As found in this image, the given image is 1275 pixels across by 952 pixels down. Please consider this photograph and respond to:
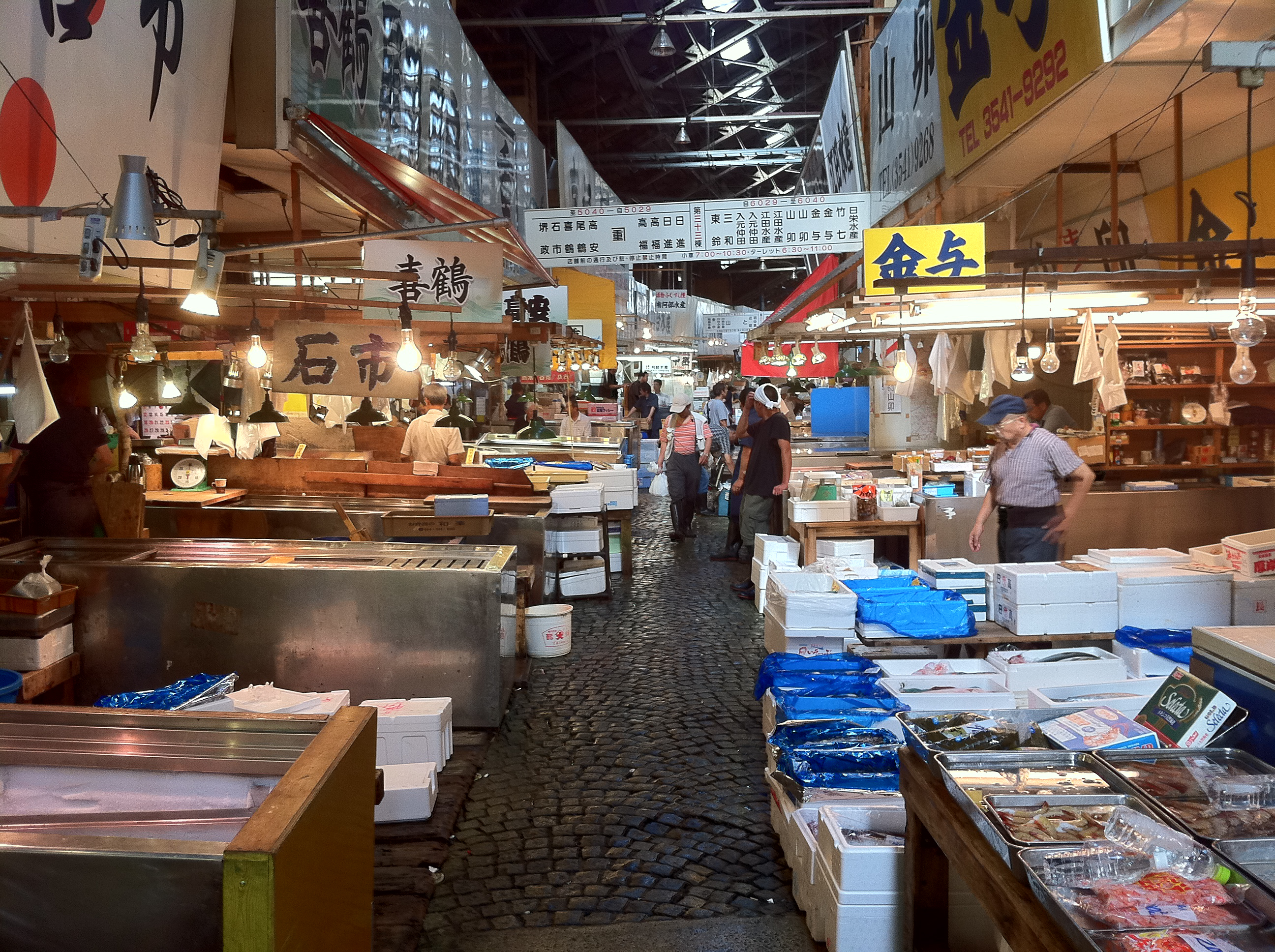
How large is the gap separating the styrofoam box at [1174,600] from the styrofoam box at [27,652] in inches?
252

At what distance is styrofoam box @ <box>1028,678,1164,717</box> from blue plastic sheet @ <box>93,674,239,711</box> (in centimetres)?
400

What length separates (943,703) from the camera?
4.55 meters

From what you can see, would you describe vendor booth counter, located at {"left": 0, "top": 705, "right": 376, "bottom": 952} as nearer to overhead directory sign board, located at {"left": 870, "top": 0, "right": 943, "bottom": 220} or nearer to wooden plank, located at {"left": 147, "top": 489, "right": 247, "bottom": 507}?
wooden plank, located at {"left": 147, "top": 489, "right": 247, "bottom": 507}

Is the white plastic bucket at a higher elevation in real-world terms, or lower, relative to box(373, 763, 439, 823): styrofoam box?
higher

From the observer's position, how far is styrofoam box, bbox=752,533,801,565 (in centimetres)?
838

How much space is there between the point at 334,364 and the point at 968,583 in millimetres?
5647

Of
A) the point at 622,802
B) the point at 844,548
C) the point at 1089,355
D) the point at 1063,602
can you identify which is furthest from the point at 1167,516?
the point at 622,802

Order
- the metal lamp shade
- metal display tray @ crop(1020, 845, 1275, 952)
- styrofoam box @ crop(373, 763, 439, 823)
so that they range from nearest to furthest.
→ metal display tray @ crop(1020, 845, 1275, 952)
the metal lamp shade
styrofoam box @ crop(373, 763, 439, 823)

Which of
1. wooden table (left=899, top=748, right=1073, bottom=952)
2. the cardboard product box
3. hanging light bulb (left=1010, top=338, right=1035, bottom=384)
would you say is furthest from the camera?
hanging light bulb (left=1010, top=338, right=1035, bottom=384)

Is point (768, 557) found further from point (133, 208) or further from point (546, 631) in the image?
point (133, 208)

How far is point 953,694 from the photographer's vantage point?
4586mm

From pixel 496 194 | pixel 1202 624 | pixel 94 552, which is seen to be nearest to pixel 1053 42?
pixel 1202 624

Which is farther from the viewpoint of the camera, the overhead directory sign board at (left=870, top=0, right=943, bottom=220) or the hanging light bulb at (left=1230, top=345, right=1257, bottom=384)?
the overhead directory sign board at (left=870, top=0, right=943, bottom=220)

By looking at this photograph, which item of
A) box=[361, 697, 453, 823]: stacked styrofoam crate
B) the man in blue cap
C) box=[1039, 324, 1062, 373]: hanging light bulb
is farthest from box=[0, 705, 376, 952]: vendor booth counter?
box=[1039, 324, 1062, 373]: hanging light bulb
